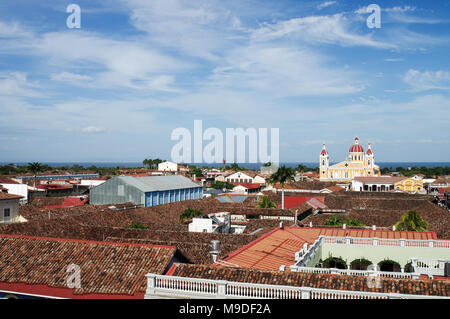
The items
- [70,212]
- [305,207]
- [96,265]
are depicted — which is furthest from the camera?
[305,207]

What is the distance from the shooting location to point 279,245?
24.5 m

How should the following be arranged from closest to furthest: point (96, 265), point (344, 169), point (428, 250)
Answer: point (96, 265), point (428, 250), point (344, 169)

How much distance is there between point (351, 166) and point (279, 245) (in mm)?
104674

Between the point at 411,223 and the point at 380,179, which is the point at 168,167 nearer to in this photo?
the point at 380,179

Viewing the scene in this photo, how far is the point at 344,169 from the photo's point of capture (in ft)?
410

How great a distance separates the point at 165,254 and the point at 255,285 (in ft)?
19.6

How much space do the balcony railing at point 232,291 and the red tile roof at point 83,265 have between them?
2.01m

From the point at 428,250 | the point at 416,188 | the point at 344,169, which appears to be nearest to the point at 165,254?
the point at 428,250

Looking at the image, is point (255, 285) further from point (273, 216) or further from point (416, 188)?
point (416, 188)

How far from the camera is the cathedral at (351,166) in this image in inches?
4870

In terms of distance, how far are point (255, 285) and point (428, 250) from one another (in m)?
13.6

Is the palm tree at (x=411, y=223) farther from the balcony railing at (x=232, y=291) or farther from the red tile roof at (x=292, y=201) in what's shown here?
the balcony railing at (x=232, y=291)

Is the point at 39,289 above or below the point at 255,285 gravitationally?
below

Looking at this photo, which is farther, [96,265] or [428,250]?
[428,250]
